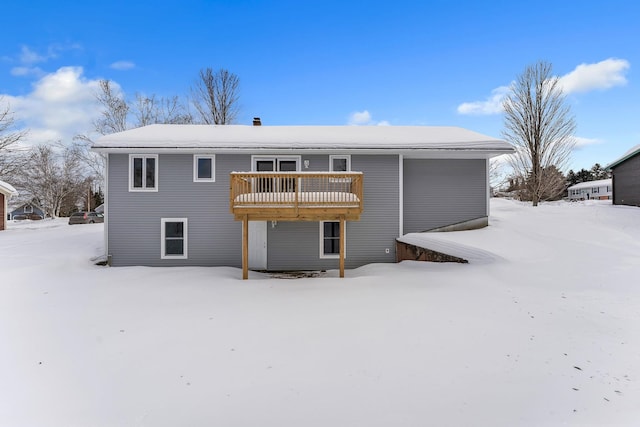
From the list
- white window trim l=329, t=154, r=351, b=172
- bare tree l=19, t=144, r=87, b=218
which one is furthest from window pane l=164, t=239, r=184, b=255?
bare tree l=19, t=144, r=87, b=218

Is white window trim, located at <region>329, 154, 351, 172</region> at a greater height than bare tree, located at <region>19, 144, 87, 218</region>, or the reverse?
bare tree, located at <region>19, 144, 87, 218</region>

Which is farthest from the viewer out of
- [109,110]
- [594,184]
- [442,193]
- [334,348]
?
[594,184]

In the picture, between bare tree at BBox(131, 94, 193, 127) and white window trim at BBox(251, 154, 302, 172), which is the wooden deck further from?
bare tree at BBox(131, 94, 193, 127)

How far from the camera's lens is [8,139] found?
24672 millimetres

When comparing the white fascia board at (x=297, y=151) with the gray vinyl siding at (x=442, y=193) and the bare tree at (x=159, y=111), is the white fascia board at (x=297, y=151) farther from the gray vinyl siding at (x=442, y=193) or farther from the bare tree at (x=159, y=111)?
the bare tree at (x=159, y=111)

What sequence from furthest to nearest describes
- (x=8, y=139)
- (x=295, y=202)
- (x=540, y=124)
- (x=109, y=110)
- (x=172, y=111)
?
(x=172, y=111) < (x=109, y=110) < (x=8, y=139) < (x=540, y=124) < (x=295, y=202)

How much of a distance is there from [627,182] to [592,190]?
34526 millimetres

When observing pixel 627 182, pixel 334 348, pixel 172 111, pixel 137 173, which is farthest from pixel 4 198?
pixel 627 182

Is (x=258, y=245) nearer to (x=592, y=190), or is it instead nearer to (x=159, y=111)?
(x=159, y=111)

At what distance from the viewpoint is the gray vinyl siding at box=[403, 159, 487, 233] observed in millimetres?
11070

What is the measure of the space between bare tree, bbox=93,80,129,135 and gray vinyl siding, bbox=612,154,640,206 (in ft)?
116

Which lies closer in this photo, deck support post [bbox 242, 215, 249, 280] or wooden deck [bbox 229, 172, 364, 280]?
wooden deck [bbox 229, 172, 364, 280]

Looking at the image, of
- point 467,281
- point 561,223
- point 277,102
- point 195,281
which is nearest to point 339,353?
point 467,281

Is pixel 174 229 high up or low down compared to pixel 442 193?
down
